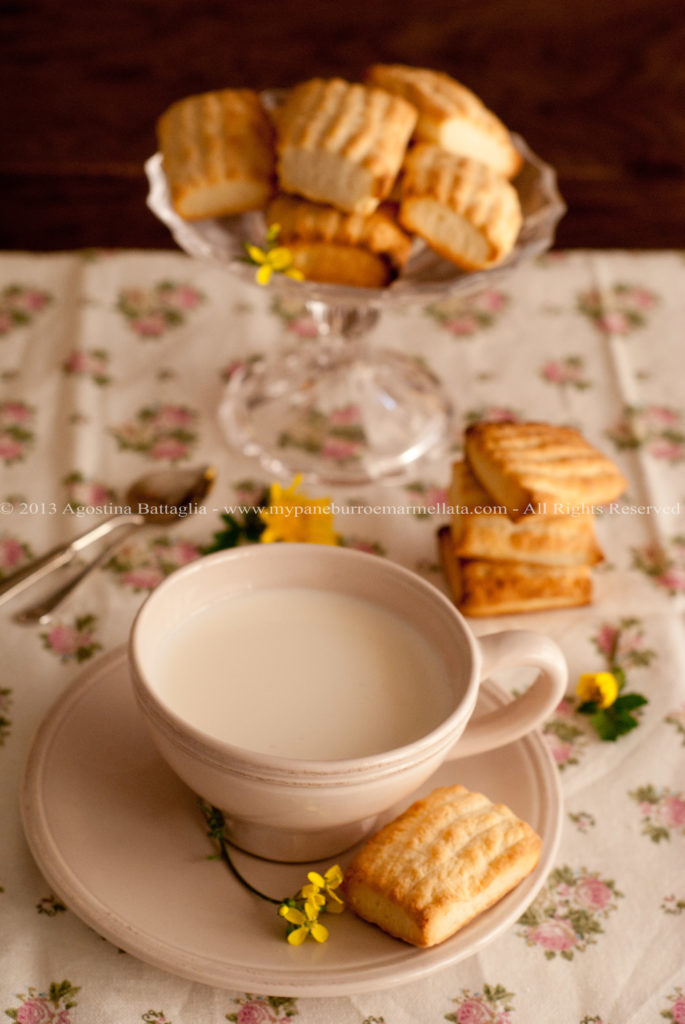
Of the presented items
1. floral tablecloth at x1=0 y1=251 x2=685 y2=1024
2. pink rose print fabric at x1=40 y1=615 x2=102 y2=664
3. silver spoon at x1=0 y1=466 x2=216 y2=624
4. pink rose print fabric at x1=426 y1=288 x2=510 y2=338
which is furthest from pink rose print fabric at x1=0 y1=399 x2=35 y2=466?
pink rose print fabric at x1=426 y1=288 x2=510 y2=338

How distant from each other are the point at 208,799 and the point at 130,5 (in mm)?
2261

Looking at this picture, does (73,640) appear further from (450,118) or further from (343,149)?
(450,118)

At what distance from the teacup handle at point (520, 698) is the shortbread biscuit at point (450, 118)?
54 cm

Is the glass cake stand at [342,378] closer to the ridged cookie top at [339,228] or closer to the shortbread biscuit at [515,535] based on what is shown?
the ridged cookie top at [339,228]

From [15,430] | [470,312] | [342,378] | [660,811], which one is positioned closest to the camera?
[660,811]

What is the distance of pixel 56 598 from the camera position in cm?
86

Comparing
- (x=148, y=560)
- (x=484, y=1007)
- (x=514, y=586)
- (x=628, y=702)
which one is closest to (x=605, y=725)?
(x=628, y=702)

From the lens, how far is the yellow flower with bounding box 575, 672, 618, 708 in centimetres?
79

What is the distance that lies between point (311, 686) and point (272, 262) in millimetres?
425

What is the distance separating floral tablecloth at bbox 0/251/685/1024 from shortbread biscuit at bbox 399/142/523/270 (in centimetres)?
20

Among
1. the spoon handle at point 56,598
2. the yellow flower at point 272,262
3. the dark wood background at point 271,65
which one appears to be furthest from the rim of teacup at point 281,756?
the dark wood background at point 271,65

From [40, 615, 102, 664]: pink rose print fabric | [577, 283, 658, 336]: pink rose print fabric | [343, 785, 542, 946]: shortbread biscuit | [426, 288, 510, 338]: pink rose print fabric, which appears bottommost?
[426, 288, 510, 338]: pink rose print fabric

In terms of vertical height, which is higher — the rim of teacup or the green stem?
the rim of teacup

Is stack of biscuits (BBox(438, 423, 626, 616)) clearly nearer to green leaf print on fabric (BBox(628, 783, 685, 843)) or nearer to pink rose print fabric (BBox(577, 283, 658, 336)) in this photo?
green leaf print on fabric (BBox(628, 783, 685, 843))
